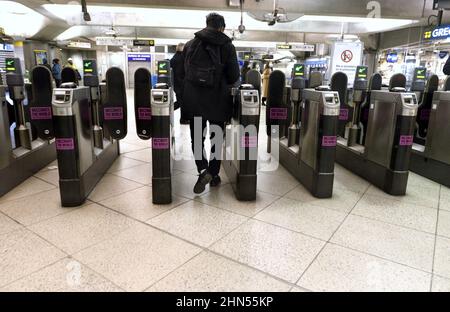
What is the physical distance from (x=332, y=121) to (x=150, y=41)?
11142 mm

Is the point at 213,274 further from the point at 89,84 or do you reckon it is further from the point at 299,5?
the point at 299,5

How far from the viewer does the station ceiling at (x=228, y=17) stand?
7035 mm

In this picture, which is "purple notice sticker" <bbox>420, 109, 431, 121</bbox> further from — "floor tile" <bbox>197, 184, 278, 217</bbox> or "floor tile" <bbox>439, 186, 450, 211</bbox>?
"floor tile" <bbox>197, 184, 278, 217</bbox>

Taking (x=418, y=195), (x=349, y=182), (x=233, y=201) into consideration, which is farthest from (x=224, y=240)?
(x=418, y=195)

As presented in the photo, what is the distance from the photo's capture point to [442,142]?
12.1ft

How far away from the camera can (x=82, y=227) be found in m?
2.46

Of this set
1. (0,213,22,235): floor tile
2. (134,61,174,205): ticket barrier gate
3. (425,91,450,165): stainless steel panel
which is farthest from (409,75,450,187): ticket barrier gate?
(0,213,22,235): floor tile

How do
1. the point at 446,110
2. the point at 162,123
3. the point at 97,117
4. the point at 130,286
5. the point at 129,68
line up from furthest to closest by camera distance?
1. the point at 129,68
2. the point at 97,117
3. the point at 446,110
4. the point at 162,123
5. the point at 130,286

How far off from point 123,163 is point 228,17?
7.89 meters

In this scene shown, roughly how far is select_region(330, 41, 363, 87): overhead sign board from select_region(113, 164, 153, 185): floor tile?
7.02 metres

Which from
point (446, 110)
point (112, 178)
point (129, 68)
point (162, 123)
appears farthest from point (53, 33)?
point (446, 110)

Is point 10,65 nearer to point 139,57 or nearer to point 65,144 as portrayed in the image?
point 65,144

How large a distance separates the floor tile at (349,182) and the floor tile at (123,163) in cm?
243

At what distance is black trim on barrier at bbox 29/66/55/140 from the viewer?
12.8 feet
